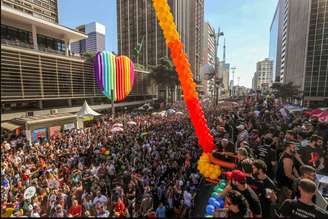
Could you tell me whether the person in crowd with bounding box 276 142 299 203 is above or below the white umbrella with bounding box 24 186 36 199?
above

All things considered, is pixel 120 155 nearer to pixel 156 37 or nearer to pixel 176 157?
pixel 176 157

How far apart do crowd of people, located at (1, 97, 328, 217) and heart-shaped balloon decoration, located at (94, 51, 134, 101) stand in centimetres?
950

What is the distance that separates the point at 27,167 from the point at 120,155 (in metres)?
4.12

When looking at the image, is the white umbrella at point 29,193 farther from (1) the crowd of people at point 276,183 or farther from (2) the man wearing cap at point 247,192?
(2) the man wearing cap at point 247,192

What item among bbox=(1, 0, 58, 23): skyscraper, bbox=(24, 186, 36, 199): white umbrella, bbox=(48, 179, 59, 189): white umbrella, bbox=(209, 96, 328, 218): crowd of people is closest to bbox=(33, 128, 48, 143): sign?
bbox=(48, 179, 59, 189): white umbrella

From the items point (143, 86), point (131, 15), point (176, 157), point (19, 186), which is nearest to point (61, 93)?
point (19, 186)

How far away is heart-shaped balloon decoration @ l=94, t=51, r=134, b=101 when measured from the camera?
20.8 metres

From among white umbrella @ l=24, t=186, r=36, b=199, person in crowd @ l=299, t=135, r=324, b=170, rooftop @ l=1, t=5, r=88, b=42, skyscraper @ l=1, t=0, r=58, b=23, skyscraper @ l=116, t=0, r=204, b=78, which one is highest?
skyscraper @ l=116, t=0, r=204, b=78

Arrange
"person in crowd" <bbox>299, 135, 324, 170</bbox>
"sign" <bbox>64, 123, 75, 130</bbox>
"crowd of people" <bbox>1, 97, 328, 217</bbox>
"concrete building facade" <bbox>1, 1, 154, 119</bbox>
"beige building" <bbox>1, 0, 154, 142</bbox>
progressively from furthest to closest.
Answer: "sign" <bbox>64, 123, 75, 130</bbox>
"concrete building facade" <bbox>1, 1, 154, 119</bbox>
"beige building" <bbox>1, 0, 154, 142</bbox>
"person in crowd" <bbox>299, 135, 324, 170</bbox>
"crowd of people" <bbox>1, 97, 328, 217</bbox>

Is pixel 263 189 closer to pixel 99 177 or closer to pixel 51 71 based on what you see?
pixel 99 177

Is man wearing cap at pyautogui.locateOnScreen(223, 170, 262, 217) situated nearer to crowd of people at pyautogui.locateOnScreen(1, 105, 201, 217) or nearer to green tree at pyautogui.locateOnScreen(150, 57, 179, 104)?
crowd of people at pyautogui.locateOnScreen(1, 105, 201, 217)

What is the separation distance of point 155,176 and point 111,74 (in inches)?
649

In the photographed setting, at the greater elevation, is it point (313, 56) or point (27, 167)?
point (313, 56)

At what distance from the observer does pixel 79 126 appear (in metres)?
16.7
